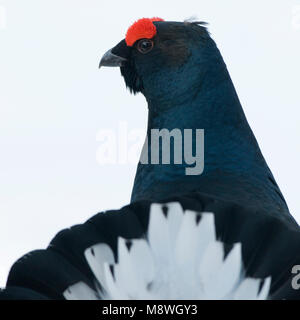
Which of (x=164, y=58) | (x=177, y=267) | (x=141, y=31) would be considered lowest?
(x=177, y=267)

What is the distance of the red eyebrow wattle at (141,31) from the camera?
Result: 4.53 m

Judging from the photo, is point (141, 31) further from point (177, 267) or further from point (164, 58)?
point (177, 267)

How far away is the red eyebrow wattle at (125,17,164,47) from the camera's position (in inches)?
178

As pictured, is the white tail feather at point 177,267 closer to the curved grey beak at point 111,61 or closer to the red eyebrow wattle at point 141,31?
the red eyebrow wattle at point 141,31

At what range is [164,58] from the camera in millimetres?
4488

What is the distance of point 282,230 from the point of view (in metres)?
2.81

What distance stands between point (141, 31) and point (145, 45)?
0.28 feet

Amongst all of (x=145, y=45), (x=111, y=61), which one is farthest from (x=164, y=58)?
(x=111, y=61)

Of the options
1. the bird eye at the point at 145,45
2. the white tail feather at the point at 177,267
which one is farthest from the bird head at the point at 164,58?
the white tail feather at the point at 177,267

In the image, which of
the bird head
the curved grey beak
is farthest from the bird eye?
the curved grey beak

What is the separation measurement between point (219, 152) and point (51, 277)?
1.46 meters
